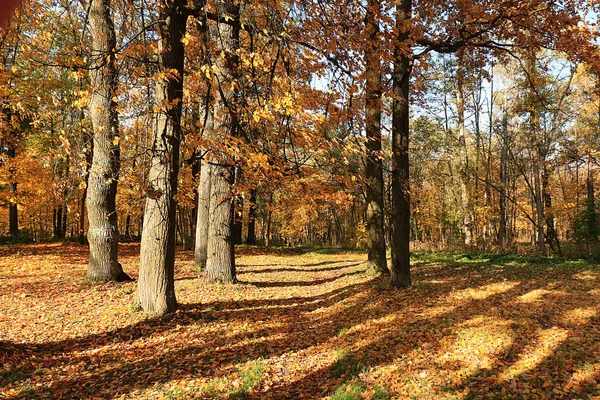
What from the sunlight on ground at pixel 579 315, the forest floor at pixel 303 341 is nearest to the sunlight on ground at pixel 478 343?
the forest floor at pixel 303 341

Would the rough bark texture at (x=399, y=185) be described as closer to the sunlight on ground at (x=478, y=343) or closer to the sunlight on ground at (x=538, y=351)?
the sunlight on ground at (x=478, y=343)

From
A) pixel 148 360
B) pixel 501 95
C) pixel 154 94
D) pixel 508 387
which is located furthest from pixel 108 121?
pixel 501 95

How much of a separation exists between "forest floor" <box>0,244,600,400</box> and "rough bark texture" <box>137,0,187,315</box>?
487 mm

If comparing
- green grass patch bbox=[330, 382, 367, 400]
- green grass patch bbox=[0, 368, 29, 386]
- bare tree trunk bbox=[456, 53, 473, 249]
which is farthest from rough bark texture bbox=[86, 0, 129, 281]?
bare tree trunk bbox=[456, 53, 473, 249]

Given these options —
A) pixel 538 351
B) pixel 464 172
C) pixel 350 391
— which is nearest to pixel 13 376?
pixel 350 391

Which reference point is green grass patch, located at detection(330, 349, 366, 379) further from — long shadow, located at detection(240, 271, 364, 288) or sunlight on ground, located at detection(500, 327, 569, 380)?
long shadow, located at detection(240, 271, 364, 288)

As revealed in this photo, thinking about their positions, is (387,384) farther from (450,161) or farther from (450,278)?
(450,161)

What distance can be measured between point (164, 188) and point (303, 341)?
140 inches

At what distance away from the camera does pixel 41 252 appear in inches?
541

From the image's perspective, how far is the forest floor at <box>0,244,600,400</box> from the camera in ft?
14.3

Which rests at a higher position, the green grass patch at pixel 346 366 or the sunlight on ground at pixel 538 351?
the sunlight on ground at pixel 538 351

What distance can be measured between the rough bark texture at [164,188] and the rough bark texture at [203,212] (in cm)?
513

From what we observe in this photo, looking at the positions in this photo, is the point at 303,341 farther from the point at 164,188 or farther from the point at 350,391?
the point at 164,188

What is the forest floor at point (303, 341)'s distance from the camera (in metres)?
4.35
